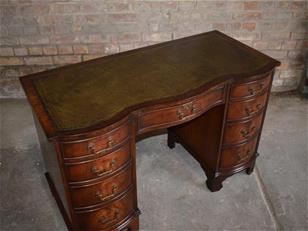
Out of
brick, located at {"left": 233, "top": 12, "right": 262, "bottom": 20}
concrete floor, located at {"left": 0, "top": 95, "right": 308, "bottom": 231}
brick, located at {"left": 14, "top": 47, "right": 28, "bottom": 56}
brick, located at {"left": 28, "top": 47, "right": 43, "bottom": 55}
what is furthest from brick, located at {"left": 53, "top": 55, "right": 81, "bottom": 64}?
brick, located at {"left": 233, "top": 12, "right": 262, "bottom": 20}

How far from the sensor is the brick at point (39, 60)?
3279mm

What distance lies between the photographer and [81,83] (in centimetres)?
196

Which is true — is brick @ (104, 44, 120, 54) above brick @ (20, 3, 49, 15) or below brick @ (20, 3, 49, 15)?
below

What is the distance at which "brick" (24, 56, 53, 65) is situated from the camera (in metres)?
3.28

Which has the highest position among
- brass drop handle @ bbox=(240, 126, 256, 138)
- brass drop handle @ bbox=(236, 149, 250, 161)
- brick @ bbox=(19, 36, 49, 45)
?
brick @ bbox=(19, 36, 49, 45)

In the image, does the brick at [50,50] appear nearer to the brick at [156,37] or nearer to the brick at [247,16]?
the brick at [156,37]

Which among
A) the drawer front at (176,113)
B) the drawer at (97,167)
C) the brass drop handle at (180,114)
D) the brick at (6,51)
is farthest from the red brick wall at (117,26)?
the drawer at (97,167)

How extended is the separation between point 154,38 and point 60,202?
1.71 meters

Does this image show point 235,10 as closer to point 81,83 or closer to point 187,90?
point 187,90

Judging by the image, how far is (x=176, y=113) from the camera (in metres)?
1.86

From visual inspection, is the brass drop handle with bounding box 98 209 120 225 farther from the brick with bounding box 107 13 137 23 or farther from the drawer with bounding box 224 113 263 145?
the brick with bounding box 107 13 137 23

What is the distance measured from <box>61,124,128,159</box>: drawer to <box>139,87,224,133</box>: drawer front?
0.14 m

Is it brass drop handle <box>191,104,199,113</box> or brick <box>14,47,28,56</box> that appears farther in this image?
brick <box>14,47,28,56</box>

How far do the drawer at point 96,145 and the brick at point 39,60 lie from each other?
1871 mm
